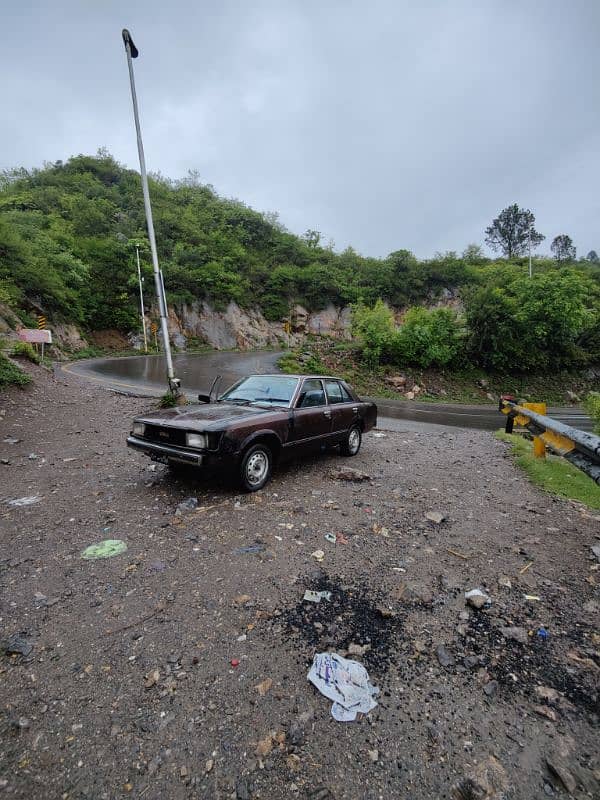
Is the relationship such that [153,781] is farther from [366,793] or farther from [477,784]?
[477,784]

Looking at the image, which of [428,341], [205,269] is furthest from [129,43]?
[205,269]

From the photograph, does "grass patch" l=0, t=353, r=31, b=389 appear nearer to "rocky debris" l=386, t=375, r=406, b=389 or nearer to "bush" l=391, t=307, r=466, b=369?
"rocky debris" l=386, t=375, r=406, b=389

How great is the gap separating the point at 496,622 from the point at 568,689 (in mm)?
552

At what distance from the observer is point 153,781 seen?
1564 millimetres

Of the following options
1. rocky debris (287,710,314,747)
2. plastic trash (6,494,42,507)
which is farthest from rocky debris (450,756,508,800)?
plastic trash (6,494,42,507)

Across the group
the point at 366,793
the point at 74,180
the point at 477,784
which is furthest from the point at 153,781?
the point at 74,180

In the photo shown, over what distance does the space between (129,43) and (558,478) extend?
13556 millimetres

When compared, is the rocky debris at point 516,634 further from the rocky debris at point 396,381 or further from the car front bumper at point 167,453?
the rocky debris at point 396,381

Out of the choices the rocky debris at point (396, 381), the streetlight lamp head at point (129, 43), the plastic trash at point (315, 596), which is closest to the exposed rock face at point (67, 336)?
the streetlight lamp head at point (129, 43)

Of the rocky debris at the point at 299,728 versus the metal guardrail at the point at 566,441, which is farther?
the metal guardrail at the point at 566,441

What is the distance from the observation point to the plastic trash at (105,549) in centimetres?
325

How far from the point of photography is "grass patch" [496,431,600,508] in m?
5.04

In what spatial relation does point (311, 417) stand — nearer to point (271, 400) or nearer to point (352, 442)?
point (271, 400)

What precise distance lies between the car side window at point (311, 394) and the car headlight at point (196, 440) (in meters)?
1.70
